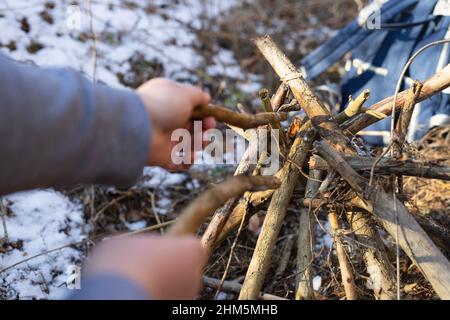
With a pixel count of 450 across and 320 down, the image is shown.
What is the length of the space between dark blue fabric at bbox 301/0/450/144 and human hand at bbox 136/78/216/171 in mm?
1785

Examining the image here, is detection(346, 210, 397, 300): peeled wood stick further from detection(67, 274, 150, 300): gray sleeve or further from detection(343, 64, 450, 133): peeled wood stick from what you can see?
detection(67, 274, 150, 300): gray sleeve

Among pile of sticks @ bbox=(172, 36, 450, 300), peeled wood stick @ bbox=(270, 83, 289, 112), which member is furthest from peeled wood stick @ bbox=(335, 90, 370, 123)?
peeled wood stick @ bbox=(270, 83, 289, 112)

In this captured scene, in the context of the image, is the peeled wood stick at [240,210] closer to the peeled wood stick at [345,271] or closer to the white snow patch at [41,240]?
the peeled wood stick at [345,271]

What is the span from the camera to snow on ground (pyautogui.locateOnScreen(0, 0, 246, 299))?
2.03m

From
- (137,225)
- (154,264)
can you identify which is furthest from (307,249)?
(137,225)

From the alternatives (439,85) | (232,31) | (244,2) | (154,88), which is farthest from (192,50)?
(154,88)

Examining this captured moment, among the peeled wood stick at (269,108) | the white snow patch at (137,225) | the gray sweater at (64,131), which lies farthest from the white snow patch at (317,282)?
the gray sweater at (64,131)

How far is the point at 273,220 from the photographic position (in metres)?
1.53

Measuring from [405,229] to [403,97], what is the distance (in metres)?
0.47

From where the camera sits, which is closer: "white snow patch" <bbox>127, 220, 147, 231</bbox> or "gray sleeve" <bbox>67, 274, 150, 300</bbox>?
"gray sleeve" <bbox>67, 274, 150, 300</bbox>

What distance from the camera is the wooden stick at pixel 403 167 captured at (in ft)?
4.62

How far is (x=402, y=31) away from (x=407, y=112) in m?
1.47

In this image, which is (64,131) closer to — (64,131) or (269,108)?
(64,131)

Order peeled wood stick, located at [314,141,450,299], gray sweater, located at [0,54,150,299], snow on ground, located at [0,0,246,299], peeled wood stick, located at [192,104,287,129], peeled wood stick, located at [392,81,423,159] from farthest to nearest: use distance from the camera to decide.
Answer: snow on ground, located at [0,0,246,299] < peeled wood stick, located at [392,81,423,159] < peeled wood stick, located at [314,141,450,299] < peeled wood stick, located at [192,104,287,129] < gray sweater, located at [0,54,150,299]
